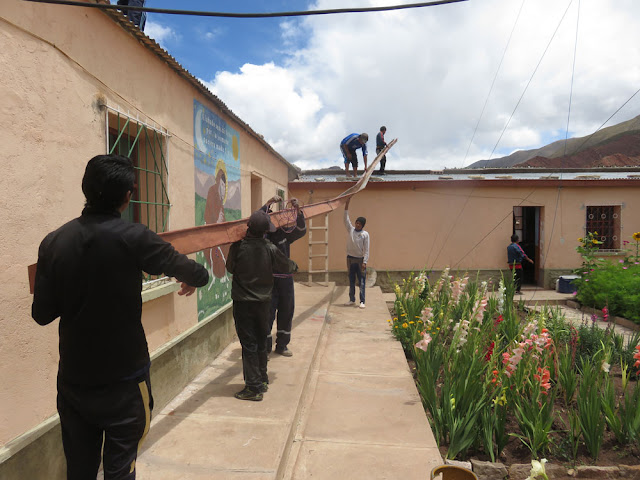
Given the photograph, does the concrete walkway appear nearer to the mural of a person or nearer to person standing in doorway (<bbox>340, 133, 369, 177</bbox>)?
the mural of a person

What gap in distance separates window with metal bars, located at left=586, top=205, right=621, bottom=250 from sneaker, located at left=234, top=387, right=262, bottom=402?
447 inches

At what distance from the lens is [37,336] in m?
2.30

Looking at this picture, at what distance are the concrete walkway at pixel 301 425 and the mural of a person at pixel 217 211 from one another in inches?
44.9

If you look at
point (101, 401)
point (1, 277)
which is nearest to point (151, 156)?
point (1, 277)

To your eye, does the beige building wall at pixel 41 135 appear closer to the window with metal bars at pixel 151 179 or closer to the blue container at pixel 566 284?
the window with metal bars at pixel 151 179

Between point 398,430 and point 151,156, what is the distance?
338cm

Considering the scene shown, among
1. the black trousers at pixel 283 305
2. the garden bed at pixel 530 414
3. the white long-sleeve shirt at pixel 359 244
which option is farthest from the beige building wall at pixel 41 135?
the white long-sleeve shirt at pixel 359 244

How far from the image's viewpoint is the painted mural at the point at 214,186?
474 cm

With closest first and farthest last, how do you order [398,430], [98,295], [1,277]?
[98,295], [1,277], [398,430]

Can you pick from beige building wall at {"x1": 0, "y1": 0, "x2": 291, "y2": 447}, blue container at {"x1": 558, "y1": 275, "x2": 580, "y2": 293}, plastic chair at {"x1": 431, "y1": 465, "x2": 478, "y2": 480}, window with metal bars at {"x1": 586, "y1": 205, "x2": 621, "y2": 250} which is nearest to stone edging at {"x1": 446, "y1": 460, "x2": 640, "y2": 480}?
plastic chair at {"x1": 431, "y1": 465, "x2": 478, "y2": 480}

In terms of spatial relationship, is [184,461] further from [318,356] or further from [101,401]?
[318,356]

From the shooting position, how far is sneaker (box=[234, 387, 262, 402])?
368 cm

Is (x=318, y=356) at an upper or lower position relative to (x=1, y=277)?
lower

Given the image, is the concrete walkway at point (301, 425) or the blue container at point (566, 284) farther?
the blue container at point (566, 284)
